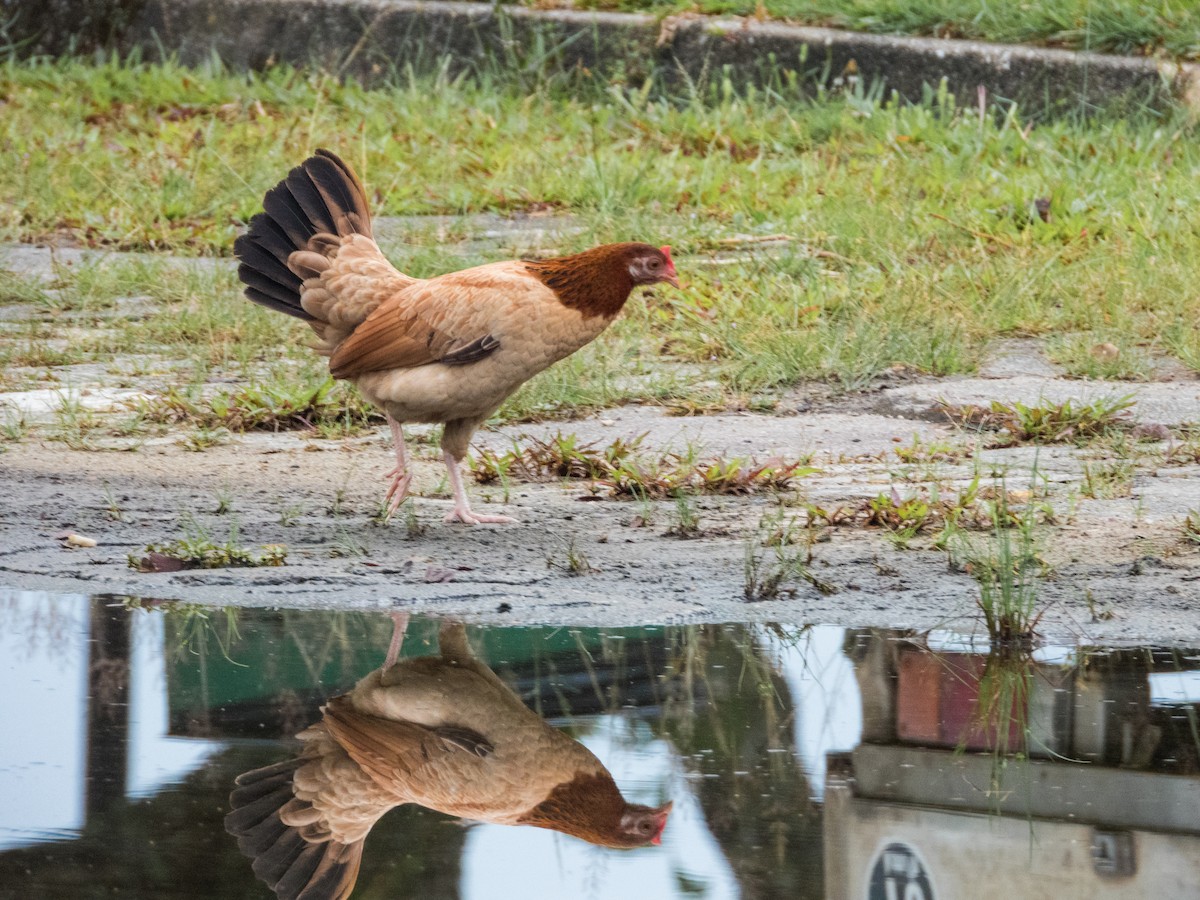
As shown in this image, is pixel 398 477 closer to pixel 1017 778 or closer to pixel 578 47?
pixel 1017 778

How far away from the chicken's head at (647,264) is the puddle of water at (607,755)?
4.77ft

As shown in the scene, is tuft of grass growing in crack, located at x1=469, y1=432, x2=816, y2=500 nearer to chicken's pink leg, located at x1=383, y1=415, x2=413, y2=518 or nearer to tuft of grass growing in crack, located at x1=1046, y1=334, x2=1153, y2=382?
chicken's pink leg, located at x1=383, y1=415, x2=413, y2=518

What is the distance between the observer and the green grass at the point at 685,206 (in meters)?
6.68

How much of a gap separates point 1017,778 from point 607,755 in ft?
2.49

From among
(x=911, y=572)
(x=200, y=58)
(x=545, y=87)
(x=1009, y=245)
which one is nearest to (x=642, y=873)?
(x=911, y=572)

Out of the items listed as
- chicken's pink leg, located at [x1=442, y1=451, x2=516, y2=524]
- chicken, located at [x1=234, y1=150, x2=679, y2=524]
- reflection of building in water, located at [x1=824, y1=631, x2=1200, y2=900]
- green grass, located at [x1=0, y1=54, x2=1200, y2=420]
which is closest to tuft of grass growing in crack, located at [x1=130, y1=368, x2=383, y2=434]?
green grass, located at [x1=0, y1=54, x2=1200, y2=420]

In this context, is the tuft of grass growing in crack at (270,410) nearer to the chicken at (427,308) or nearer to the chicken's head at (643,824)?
the chicken at (427,308)

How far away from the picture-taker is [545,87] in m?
11.1

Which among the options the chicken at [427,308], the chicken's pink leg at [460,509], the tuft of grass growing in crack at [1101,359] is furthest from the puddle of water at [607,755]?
the tuft of grass growing in crack at [1101,359]

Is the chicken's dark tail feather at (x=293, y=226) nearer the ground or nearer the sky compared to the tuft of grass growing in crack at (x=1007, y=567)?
nearer the sky

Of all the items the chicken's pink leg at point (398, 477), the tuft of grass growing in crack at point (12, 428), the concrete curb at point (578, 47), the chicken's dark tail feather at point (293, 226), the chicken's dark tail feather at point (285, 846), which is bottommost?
the chicken's dark tail feather at point (285, 846)

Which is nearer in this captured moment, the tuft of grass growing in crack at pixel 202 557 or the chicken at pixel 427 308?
the tuft of grass growing in crack at pixel 202 557

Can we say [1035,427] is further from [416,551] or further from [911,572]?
Result: [416,551]

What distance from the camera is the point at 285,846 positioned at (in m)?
2.82
